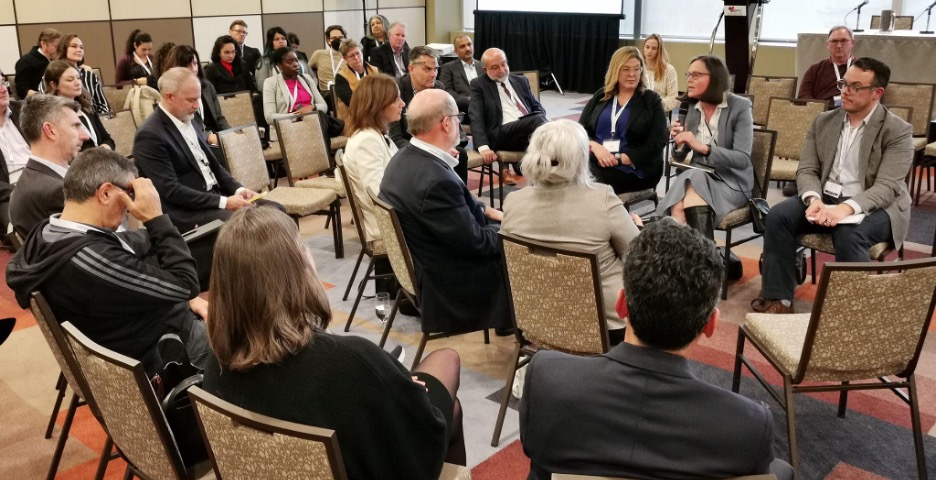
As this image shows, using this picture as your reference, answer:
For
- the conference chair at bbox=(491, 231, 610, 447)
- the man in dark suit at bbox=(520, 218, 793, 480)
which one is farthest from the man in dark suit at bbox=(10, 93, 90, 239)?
the man in dark suit at bbox=(520, 218, 793, 480)

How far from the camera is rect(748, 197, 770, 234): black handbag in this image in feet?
13.8

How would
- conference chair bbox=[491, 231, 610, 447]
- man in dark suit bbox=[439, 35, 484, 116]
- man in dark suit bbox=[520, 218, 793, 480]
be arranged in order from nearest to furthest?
man in dark suit bbox=[520, 218, 793, 480] → conference chair bbox=[491, 231, 610, 447] → man in dark suit bbox=[439, 35, 484, 116]

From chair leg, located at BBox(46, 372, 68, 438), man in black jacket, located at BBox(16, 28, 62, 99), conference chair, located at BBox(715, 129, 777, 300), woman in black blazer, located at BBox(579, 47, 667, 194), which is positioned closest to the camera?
chair leg, located at BBox(46, 372, 68, 438)

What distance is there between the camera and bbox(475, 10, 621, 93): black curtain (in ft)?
40.2

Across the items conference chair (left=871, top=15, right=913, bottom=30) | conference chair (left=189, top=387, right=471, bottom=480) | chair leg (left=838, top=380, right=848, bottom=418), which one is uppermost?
conference chair (left=871, top=15, right=913, bottom=30)

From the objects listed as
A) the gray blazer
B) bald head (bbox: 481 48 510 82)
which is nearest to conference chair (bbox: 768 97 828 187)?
the gray blazer

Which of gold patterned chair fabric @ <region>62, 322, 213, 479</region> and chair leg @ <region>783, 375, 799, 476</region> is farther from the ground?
gold patterned chair fabric @ <region>62, 322, 213, 479</region>

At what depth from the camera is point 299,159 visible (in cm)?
532

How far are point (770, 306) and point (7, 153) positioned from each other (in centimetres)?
454

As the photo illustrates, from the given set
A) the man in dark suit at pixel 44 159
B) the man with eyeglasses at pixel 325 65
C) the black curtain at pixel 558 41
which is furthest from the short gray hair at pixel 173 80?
the black curtain at pixel 558 41

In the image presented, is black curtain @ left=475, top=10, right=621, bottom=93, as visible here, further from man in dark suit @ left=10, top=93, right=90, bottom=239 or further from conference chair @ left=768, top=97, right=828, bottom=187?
man in dark suit @ left=10, top=93, right=90, bottom=239

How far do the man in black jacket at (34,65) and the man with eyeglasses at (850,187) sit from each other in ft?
20.1

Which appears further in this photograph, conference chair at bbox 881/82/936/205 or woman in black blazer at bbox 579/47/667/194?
conference chair at bbox 881/82/936/205

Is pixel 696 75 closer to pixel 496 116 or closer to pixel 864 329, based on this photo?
pixel 496 116
